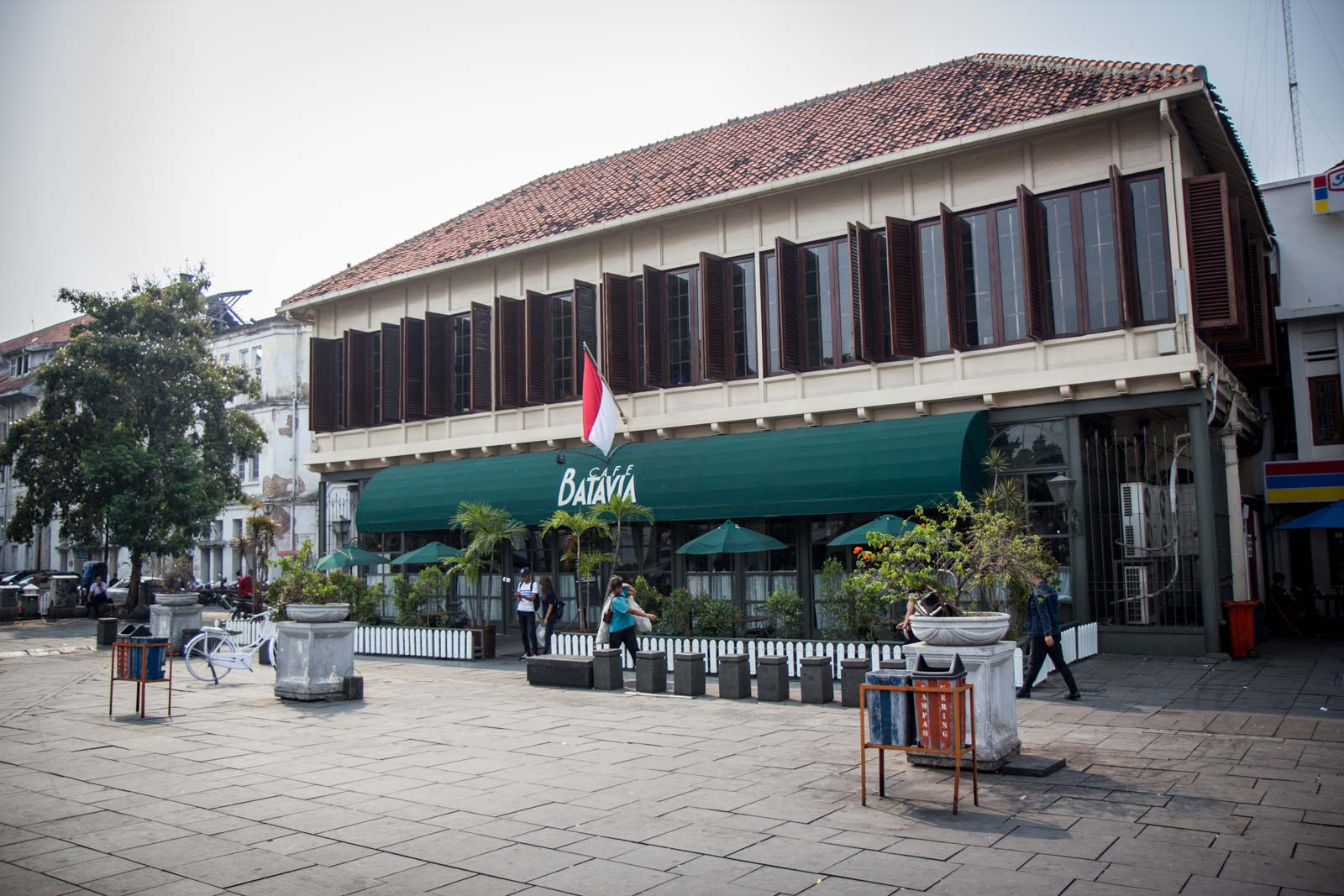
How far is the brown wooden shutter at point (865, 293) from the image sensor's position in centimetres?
1983

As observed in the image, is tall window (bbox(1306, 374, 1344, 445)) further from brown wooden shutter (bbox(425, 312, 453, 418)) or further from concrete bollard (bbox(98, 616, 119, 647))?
concrete bollard (bbox(98, 616, 119, 647))

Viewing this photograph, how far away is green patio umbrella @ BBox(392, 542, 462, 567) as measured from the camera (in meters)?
23.7

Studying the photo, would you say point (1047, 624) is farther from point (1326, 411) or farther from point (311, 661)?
point (1326, 411)

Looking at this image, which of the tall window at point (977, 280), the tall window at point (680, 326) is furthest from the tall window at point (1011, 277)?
the tall window at point (680, 326)

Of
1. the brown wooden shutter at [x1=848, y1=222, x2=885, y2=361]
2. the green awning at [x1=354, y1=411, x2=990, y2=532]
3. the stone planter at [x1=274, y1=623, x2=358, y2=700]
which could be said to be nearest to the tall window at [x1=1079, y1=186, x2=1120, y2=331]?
the green awning at [x1=354, y1=411, x2=990, y2=532]

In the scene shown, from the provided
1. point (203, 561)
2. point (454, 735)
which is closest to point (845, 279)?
point (454, 735)

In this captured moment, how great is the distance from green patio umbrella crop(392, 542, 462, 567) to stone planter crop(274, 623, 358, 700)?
891cm

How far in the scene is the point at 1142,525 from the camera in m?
18.1

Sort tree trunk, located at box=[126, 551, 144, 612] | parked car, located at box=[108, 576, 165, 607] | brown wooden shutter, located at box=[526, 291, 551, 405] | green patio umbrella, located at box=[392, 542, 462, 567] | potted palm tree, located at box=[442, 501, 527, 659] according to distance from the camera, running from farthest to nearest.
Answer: tree trunk, located at box=[126, 551, 144, 612], parked car, located at box=[108, 576, 165, 607], brown wooden shutter, located at box=[526, 291, 551, 405], green patio umbrella, located at box=[392, 542, 462, 567], potted palm tree, located at box=[442, 501, 527, 659]

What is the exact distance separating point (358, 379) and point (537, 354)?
7039 mm

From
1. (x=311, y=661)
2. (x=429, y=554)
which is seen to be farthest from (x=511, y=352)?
(x=311, y=661)

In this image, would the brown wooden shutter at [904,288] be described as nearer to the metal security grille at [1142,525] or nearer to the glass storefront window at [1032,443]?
the glass storefront window at [1032,443]

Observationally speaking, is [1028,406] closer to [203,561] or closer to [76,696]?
[76,696]

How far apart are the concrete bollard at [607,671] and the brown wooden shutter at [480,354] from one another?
12.4 meters
